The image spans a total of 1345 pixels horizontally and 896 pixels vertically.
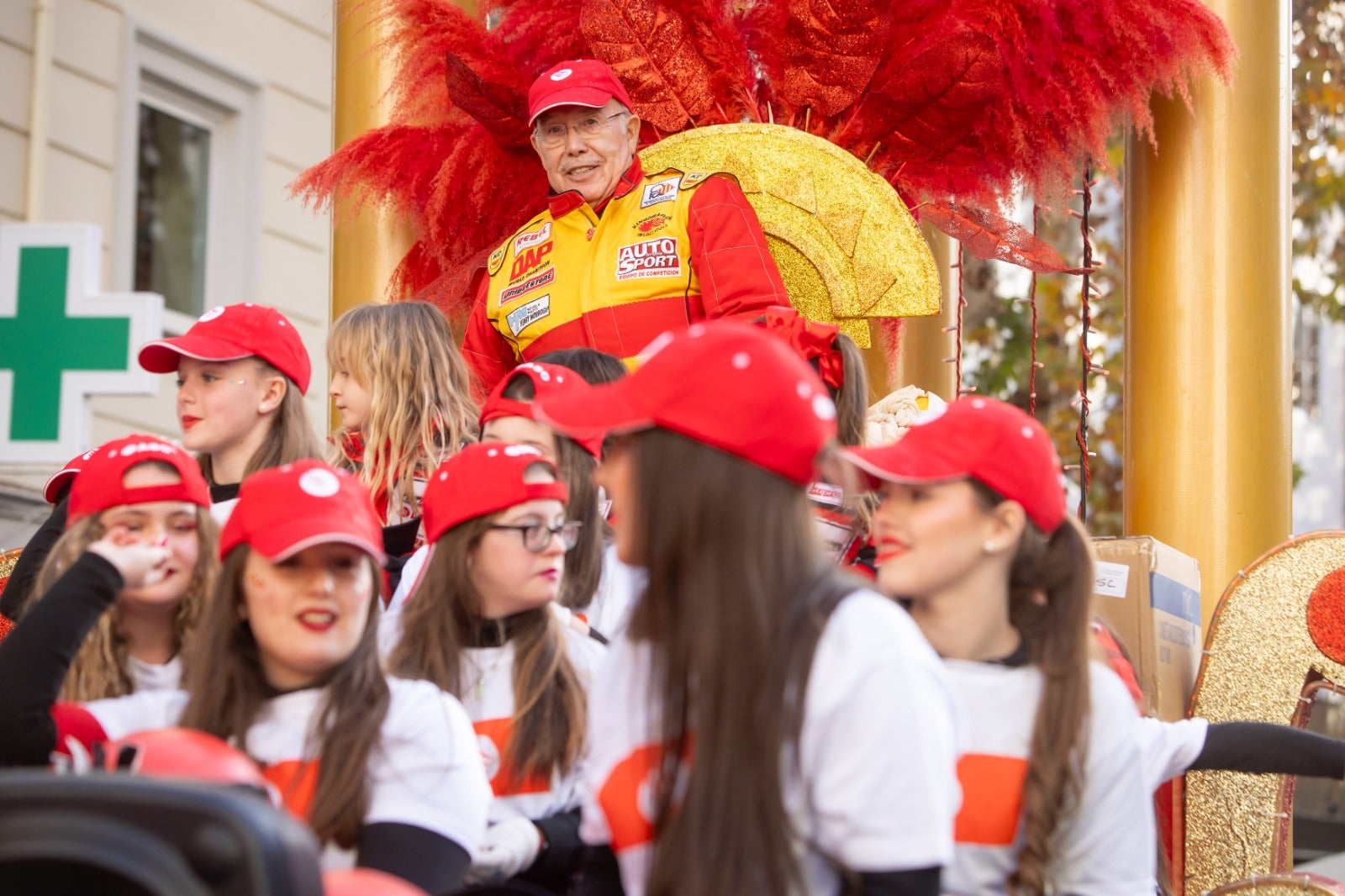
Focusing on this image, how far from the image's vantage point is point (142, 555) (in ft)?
9.01

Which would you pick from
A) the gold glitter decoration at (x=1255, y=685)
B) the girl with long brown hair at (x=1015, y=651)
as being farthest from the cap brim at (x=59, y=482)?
the gold glitter decoration at (x=1255, y=685)

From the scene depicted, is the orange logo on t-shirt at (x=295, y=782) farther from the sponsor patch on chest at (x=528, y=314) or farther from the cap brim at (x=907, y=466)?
the sponsor patch on chest at (x=528, y=314)

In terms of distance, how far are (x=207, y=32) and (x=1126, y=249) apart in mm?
5285

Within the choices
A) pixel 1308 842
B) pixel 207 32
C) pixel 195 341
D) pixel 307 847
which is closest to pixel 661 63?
pixel 195 341

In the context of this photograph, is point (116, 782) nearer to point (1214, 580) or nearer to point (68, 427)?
point (1214, 580)

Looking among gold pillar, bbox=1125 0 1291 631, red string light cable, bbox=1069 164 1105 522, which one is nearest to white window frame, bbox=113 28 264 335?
red string light cable, bbox=1069 164 1105 522

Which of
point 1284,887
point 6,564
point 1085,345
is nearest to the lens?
point 1284,887

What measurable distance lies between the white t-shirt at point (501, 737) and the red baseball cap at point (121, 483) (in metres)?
0.57

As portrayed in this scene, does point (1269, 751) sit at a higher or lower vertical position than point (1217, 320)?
lower

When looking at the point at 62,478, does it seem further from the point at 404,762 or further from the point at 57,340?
the point at 57,340

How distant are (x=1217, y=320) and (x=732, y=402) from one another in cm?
343

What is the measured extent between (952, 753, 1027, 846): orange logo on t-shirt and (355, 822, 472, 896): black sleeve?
0.69m

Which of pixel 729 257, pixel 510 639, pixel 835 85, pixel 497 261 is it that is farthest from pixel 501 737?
pixel 835 85

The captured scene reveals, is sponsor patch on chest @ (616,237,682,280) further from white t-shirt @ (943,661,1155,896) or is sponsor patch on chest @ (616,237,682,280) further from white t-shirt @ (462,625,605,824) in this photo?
white t-shirt @ (943,661,1155,896)
